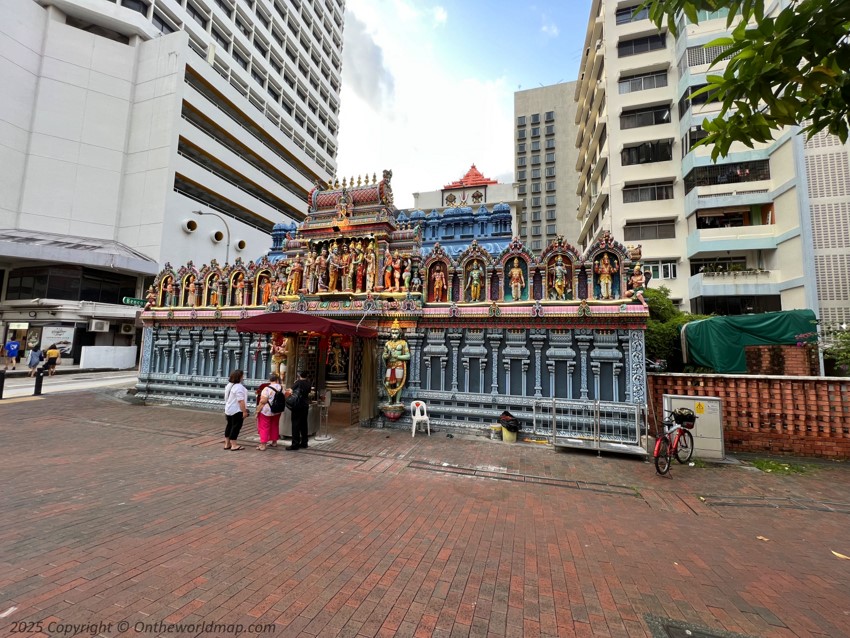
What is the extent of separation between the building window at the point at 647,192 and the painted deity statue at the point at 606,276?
21297 millimetres

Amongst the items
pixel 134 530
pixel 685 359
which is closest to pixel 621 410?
pixel 685 359

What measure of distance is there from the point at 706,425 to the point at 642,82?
30.7 metres

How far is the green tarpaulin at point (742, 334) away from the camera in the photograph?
11648 millimetres

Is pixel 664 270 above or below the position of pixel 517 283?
above

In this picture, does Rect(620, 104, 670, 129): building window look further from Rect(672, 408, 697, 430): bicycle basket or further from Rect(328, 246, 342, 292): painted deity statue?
Rect(672, 408, 697, 430): bicycle basket

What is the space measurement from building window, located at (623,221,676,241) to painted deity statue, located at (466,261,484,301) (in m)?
21.2

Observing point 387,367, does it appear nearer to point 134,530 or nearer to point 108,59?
point 134,530

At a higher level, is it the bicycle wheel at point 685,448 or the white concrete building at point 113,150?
the white concrete building at point 113,150

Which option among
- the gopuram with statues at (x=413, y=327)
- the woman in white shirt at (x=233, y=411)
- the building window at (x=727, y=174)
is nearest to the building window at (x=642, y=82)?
the building window at (x=727, y=174)

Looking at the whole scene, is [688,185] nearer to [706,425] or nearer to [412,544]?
[706,425]

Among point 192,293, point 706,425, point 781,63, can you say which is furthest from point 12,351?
point 706,425

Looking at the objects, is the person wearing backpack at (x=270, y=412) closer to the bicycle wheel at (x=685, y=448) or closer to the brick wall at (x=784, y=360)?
the bicycle wheel at (x=685, y=448)

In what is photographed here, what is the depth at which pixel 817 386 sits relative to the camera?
30.0 feet

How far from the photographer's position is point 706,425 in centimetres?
888
